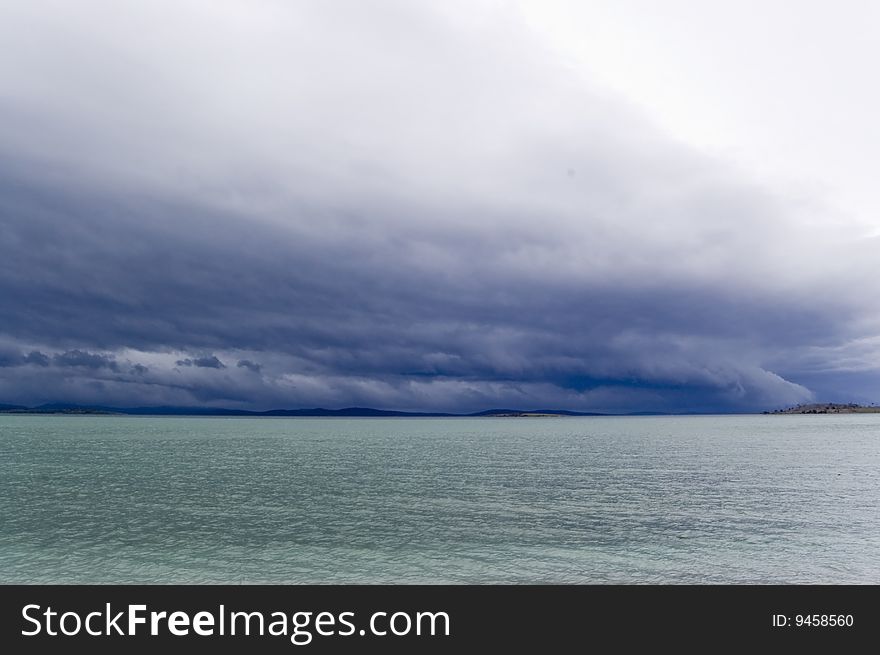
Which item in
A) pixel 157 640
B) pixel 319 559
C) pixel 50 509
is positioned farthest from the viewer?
pixel 50 509

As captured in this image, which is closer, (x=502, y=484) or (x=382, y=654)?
(x=382, y=654)

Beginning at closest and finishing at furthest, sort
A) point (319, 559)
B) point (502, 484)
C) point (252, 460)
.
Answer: point (319, 559) < point (502, 484) < point (252, 460)

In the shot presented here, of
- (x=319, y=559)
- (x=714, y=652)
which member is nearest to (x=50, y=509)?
(x=319, y=559)

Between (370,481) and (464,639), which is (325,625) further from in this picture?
(370,481)

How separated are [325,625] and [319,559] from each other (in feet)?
36.5

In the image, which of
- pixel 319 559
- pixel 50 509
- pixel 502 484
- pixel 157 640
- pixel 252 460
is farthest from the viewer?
pixel 252 460

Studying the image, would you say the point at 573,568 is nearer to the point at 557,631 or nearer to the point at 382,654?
the point at 557,631

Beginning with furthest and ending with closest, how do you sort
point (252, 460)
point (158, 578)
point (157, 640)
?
point (252, 460)
point (158, 578)
point (157, 640)

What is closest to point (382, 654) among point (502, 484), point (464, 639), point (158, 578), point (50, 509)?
point (464, 639)

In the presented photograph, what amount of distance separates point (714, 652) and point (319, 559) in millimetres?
22194

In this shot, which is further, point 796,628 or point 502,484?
point 502,484

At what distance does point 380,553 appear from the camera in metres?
36.5

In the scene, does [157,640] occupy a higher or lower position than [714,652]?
higher

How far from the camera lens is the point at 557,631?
80.2 ft
